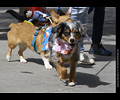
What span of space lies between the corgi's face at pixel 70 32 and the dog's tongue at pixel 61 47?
0.08 m

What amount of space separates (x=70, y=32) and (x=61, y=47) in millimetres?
367

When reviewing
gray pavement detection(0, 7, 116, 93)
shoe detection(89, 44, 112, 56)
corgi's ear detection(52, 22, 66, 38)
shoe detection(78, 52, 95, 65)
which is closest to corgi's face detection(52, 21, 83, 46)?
corgi's ear detection(52, 22, 66, 38)

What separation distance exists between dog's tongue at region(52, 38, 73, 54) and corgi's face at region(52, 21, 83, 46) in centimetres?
8

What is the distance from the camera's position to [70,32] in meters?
5.69

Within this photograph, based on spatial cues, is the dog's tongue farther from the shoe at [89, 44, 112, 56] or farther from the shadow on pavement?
the shoe at [89, 44, 112, 56]

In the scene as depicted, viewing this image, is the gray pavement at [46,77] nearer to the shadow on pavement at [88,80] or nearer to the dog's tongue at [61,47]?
the shadow on pavement at [88,80]

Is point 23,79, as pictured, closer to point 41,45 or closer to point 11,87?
point 11,87

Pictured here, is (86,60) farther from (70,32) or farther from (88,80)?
(70,32)

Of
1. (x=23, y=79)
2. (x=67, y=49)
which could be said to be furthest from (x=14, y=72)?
(x=67, y=49)

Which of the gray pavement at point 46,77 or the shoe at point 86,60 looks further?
the shoe at point 86,60

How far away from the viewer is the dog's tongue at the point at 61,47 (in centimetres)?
589

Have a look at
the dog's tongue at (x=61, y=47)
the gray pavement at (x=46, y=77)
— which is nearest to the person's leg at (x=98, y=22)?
the gray pavement at (x=46, y=77)

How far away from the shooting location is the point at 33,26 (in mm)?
8062
